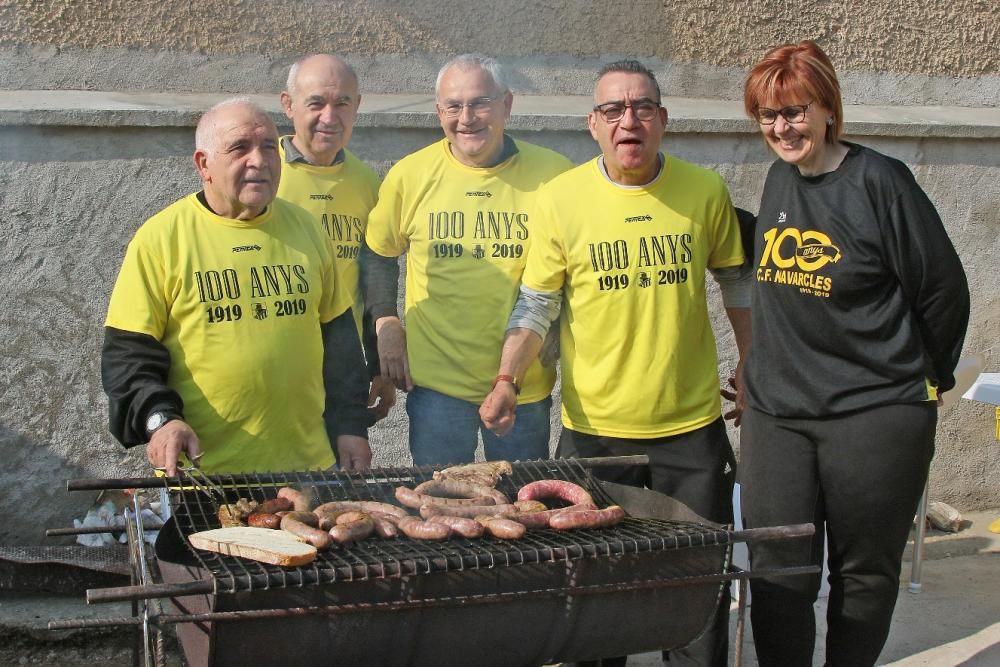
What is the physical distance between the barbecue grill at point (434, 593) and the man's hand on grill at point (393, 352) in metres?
1.07

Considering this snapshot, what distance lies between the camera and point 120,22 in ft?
19.1

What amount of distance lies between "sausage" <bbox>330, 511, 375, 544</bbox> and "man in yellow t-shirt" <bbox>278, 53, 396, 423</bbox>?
142 centimetres

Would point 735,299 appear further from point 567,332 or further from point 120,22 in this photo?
point 120,22

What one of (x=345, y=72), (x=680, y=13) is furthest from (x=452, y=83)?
(x=680, y=13)

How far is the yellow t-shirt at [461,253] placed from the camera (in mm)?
4441

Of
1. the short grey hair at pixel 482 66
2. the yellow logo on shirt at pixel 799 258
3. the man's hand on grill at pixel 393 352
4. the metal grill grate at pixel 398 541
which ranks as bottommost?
the metal grill grate at pixel 398 541

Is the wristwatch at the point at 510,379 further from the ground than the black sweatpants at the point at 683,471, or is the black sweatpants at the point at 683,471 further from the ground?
the wristwatch at the point at 510,379

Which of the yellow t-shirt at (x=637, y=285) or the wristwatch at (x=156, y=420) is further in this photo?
the yellow t-shirt at (x=637, y=285)

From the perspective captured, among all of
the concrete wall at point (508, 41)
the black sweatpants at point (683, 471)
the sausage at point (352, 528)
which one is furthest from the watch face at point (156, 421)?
the concrete wall at point (508, 41)

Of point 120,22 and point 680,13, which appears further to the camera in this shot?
point 680,13

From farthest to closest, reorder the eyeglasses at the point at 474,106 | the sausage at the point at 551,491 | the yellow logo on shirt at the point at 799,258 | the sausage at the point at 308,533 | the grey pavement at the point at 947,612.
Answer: the grey pavement at the point at 947,612, the eyeglasses at the point at 474,106, the yellow logo on shirt at the point at 799,258, the sausage at the point at 551,491, the sausage at the point at 308,533

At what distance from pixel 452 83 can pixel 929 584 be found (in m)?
3.75

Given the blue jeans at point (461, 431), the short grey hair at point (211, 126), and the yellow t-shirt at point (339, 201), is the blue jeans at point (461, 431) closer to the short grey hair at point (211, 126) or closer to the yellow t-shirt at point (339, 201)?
the yellow t-shirt at point (339, 201)

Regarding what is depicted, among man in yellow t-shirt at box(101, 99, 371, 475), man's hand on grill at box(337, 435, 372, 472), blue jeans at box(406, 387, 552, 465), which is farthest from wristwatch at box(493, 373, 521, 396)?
man in yellow t-shirt at box(101, 99, 371, 475)
